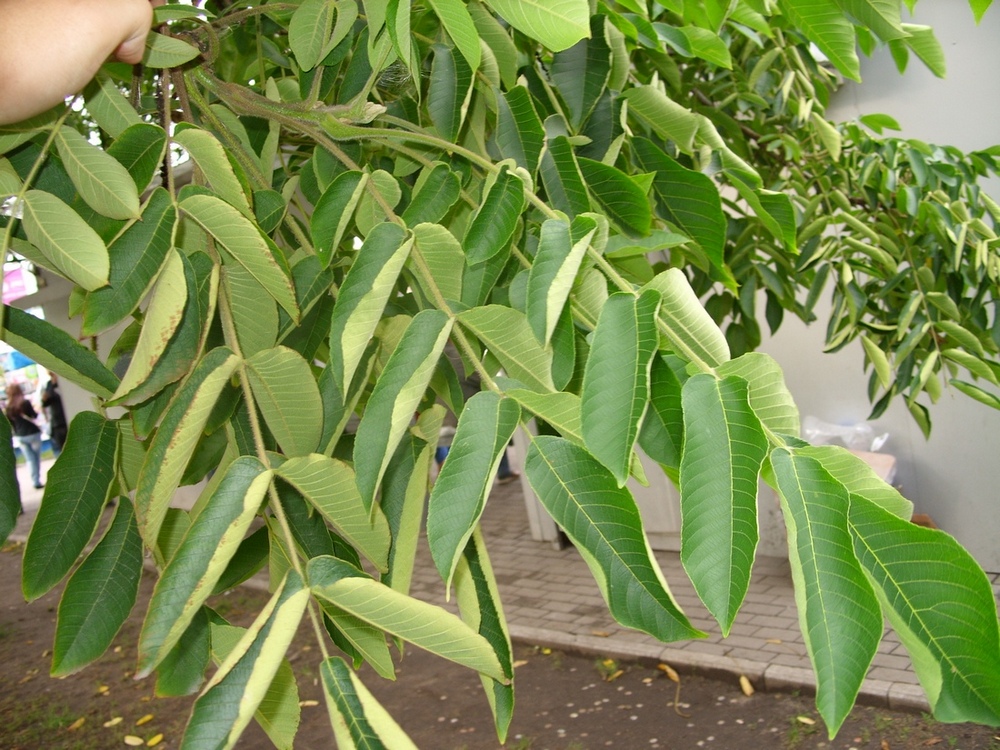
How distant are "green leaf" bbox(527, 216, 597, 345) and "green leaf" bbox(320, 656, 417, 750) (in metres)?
0.33

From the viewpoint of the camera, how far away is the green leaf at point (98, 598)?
102cm

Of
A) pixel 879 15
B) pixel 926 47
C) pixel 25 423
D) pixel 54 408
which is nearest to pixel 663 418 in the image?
pixel 879 15

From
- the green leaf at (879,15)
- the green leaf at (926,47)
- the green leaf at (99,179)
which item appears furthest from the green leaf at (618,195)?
the green leaf at (926,47)

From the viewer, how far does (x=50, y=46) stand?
95cm

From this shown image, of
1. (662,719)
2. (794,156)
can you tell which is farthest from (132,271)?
(662,719)

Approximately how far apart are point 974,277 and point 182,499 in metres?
8.05

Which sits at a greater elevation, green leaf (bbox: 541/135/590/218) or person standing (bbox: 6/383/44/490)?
green leaf (bbox: 541/135/590/218)

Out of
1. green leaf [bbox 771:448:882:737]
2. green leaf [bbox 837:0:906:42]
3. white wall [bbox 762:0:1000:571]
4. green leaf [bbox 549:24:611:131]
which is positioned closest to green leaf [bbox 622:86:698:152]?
green leaf [bbox 549:24:611:131]

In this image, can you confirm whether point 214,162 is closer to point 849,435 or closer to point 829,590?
point 829,590

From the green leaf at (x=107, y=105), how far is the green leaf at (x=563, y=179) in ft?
1.76

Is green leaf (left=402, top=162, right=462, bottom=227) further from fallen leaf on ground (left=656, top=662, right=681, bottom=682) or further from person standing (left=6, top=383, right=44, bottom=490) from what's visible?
person standing (left=6, top=383, right=44, bottom=490)

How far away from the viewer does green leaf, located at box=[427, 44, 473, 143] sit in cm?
128

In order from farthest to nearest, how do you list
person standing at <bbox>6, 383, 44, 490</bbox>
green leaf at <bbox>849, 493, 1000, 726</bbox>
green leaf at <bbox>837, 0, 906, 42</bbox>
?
1. person standing at <bbox>6, 383, 44, 490</bbox>
2. green leaf at <bbox>837, 0, 906, 42</bbox>
3. green leaf at <bbox>849, 493, 1000, 726</bbox>

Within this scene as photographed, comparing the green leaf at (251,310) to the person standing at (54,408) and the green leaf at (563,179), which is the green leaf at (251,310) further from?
the person standing at (54,408)
